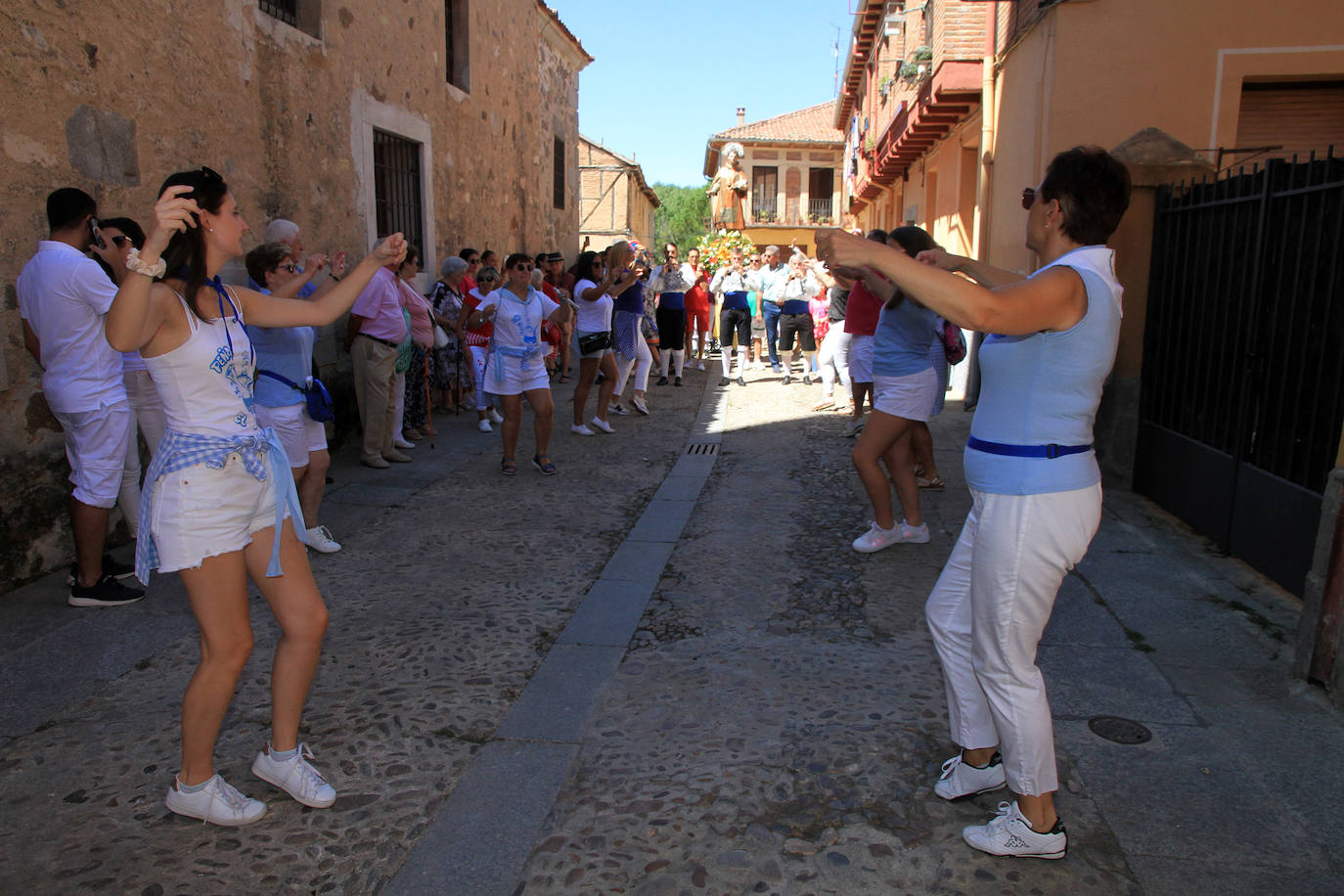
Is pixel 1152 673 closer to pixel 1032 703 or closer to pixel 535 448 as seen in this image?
pixel 1032 703

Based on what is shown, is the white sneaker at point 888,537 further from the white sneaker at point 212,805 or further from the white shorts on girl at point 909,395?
the white sneaker at point 212,805

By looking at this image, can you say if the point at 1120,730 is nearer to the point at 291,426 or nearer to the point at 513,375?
the point at 291,426

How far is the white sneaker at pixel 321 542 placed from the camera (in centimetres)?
508

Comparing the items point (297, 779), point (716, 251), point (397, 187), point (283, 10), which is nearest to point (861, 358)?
point (397, 187)

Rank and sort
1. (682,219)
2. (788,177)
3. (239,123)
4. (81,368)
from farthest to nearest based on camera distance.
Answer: (682,219) < (788,177) < (239,123) < (81,368)

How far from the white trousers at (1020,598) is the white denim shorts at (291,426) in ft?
11.5

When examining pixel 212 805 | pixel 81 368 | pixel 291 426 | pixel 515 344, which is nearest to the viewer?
pixel 212 805

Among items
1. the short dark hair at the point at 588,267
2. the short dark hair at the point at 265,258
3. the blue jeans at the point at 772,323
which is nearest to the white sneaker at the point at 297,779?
the short dark hair at the point at 265,258

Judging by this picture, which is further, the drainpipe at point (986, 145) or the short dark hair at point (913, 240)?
the drainpipe at point (986, 145)

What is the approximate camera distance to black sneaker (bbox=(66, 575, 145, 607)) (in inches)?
170

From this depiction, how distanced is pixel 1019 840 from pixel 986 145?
9.45 meters

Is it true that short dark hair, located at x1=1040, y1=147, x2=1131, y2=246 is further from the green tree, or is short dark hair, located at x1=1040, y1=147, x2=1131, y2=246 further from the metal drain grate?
the green tree

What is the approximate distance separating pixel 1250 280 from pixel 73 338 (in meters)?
5.86

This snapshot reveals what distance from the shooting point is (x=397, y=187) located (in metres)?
9.64
